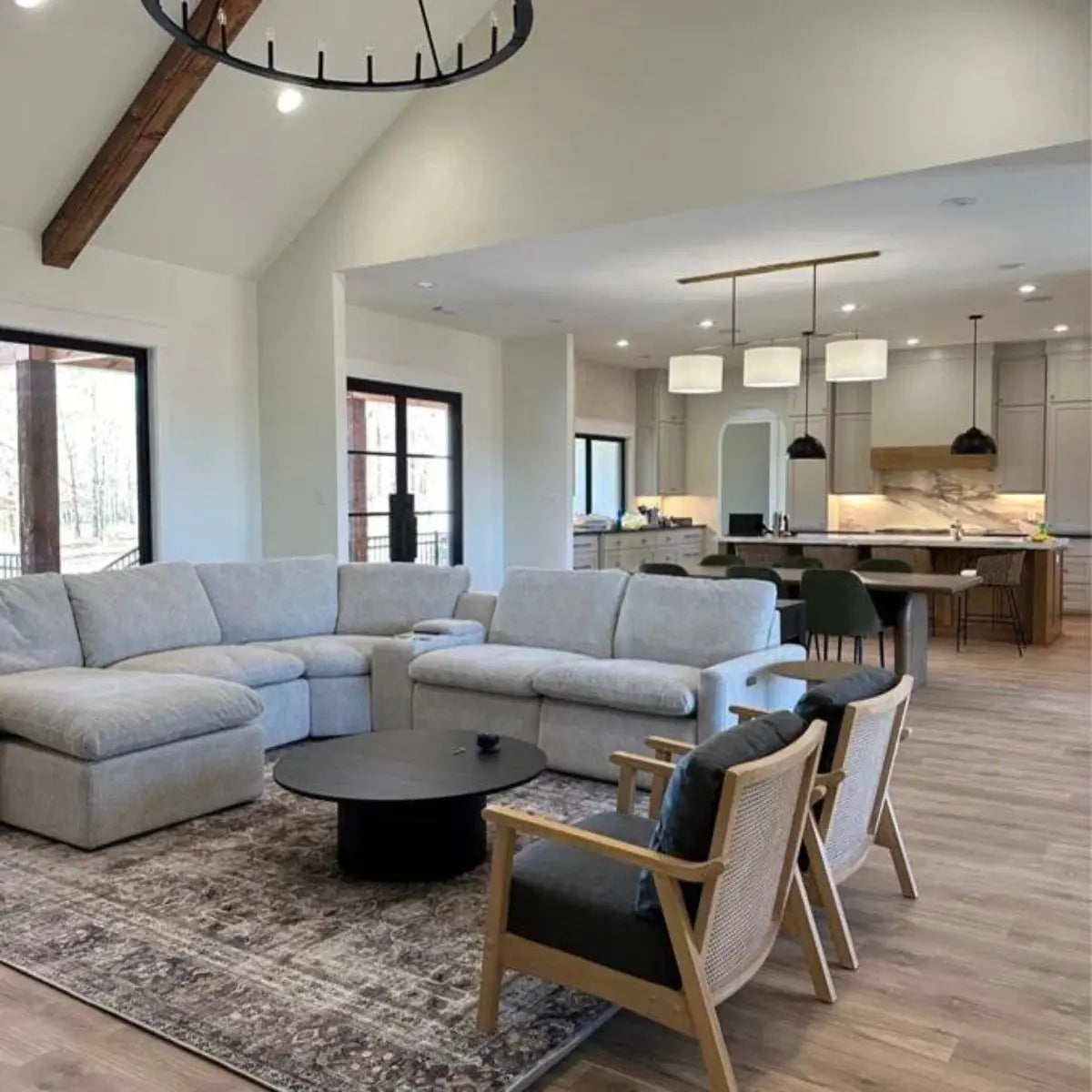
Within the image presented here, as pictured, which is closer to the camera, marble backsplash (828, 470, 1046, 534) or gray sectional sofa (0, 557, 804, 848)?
gray sectional sofa (0, 557, 804, 848)

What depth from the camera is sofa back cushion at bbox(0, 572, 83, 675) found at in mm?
4406

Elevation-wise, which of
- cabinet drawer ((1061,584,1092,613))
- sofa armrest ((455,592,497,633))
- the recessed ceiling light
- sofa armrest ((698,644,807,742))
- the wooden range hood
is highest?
the recessed ceiling light

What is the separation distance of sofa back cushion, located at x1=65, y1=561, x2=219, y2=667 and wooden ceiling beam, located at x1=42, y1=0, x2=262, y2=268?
7.41ft

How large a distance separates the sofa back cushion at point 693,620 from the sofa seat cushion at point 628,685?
0.16 m

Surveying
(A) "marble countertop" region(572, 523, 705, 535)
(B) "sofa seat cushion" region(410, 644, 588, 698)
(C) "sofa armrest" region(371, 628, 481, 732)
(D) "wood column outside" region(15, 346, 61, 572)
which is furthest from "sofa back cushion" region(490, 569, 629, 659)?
(A) "marble countertop" region(572, 523, 705, 535)

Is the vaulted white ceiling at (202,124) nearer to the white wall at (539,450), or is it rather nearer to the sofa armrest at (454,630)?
the white wall at (539,450)

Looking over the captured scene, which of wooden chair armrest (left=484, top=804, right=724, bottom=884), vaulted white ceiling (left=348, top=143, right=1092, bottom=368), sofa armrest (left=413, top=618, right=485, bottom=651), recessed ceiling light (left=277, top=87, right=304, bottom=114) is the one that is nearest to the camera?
wooden chair armrest (left=484, top=804, right=724, bottom=884)

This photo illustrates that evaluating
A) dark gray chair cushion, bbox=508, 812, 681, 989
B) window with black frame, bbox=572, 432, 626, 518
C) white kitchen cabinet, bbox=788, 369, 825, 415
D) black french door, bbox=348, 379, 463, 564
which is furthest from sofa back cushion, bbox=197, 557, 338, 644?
white kitchen cabinet, bbox=788, 369, 825, 415

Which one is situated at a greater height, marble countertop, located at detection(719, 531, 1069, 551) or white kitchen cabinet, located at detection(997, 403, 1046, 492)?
white kitchen cabinet, located at detection(997, 403, 1046, 492)

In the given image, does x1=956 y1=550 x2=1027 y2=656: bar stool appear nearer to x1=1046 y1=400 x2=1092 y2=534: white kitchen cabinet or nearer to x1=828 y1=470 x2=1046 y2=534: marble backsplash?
x1=1046 y1=400 x2=1092 y2=534: white kitchen cabinet

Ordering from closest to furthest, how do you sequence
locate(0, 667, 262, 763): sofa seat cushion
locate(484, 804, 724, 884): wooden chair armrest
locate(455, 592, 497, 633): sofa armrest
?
1. locate(484, 804, 724, 884): wooden chair armrest
2. locate(0, 667, 262, 763): sofa seat cushion
3. locate(455, 592, 497, 633): sofa armrest

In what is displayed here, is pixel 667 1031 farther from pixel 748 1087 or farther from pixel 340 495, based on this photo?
pixel 340 495

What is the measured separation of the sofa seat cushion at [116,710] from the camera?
11.7 ft

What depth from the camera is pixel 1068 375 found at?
10.1 metres
